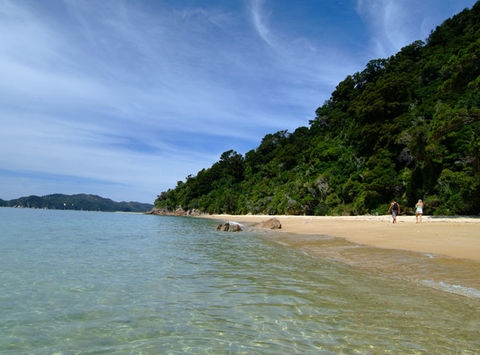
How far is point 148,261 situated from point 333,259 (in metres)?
6.56

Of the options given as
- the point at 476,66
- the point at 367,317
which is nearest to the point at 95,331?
the point at 367,317

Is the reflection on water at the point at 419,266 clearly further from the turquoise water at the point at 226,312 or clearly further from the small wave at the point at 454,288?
the turquoise water at the point at 226,312

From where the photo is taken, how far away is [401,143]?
3247 centimetres

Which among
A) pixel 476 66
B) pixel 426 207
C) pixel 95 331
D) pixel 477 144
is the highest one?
pixel 476 66

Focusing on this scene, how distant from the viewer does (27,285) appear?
6.66m

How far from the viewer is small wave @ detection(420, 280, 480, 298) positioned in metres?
5.69

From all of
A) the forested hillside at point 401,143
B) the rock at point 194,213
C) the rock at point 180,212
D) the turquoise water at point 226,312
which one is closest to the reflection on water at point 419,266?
the turquoise water at point 226,312

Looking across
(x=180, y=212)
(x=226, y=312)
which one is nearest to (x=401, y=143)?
(x=226, y=312)

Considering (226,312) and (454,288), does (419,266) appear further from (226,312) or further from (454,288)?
(226,312)

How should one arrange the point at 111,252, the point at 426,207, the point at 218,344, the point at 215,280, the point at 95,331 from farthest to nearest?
the point at 426,207
the point at 111,252
the point at 215,280
the point at 95,331
the point at 218,344

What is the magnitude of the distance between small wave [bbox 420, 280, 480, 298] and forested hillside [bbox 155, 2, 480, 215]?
17194mm

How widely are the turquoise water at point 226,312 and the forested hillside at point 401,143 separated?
1910cm

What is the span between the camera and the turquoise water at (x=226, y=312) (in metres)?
3.78

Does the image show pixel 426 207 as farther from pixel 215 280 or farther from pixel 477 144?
pixel 215 280
